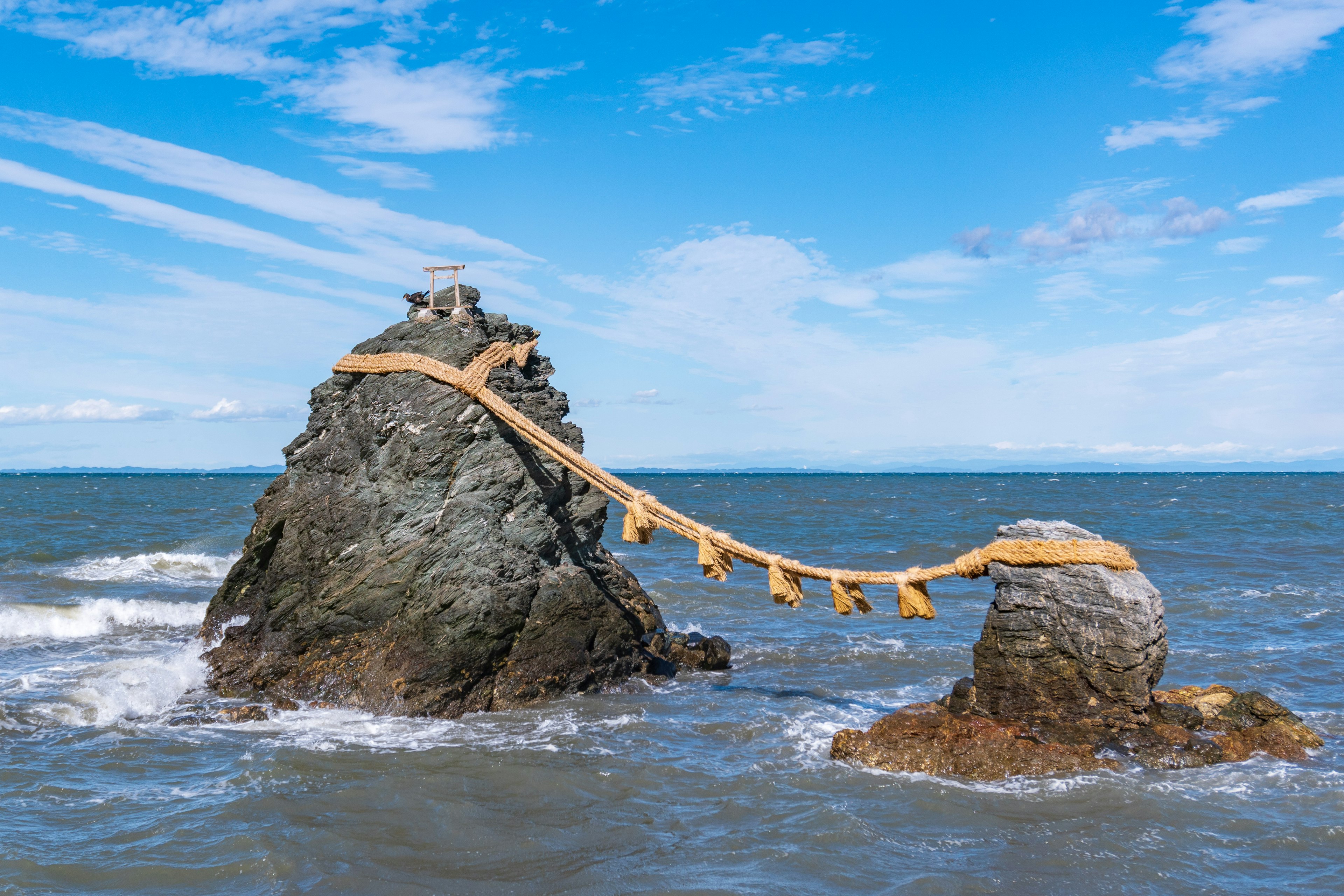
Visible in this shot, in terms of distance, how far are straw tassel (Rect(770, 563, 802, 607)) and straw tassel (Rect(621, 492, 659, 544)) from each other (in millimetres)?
1227

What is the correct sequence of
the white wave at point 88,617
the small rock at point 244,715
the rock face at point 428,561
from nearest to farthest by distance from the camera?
1. the small rock at point 244,715
2. the rock face at point 428,561
3. the white wave at point 88,617

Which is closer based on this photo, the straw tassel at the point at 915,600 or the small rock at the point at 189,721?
the straw tassel at the point at 915,600

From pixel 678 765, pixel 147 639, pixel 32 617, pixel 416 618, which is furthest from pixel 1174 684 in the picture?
pixel 32 617

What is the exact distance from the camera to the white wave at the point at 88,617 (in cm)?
1258

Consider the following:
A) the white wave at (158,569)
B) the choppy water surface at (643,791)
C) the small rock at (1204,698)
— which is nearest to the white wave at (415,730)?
the choppy water surface at (643,791)

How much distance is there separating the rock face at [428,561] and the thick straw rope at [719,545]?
0.61ft

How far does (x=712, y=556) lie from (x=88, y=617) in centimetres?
1053

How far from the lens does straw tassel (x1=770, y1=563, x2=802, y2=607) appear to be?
25.8 ft

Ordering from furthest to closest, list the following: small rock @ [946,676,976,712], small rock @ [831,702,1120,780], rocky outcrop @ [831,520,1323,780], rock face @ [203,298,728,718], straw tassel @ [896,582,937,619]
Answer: rock face @ [203,298,728,718] → straw tassel @ [896,582,937,619] → small rock @ [946,676,976,712] → rocky outcrop @ [831,520,1323,780] → small rock @ [831,702,1120,780]

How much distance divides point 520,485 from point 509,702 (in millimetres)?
2095

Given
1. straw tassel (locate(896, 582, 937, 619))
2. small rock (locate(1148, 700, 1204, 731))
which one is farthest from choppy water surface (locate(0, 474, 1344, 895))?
straw tassel (locate(896, 582, 937, 619))

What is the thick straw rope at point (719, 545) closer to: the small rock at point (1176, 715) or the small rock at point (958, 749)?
the small rock at point (958, 749)

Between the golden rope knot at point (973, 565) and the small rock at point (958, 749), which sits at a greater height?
the golden rope knot at point (973, 565)

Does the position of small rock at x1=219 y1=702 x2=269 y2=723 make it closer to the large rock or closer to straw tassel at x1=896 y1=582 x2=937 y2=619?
straw tassel at x1=896 y1=582 x2=937 y2=619
